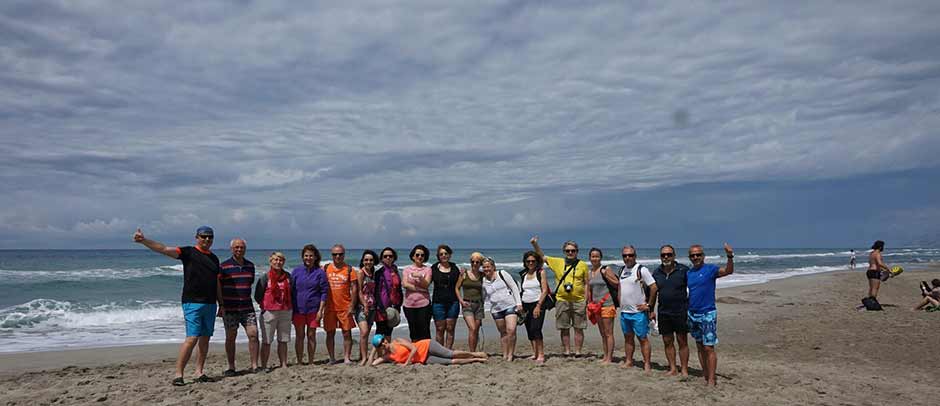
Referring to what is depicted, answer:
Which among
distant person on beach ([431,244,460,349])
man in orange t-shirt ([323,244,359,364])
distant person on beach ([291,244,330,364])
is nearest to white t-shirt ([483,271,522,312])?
distant person on beach ([431,244,460,349])

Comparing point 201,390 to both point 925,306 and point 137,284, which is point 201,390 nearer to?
point 925,306

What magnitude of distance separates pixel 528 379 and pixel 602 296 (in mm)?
1476

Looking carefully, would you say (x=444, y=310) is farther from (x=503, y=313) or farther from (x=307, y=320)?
(x=307, y=320)

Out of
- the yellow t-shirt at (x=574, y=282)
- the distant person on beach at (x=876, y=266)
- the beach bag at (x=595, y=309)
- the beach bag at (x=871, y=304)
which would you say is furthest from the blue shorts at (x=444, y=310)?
the beach bag at (x=871, y=304)

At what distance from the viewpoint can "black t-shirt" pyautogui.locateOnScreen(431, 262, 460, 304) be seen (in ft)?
25.6

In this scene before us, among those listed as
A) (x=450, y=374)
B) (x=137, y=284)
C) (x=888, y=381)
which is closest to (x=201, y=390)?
(x=450, y=374)

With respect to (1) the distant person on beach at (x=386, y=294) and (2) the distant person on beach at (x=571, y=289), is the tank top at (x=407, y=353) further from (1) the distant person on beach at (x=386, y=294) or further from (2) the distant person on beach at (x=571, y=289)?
(2) the distant person on beach at (x=571, y=289)

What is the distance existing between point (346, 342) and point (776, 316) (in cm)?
1086

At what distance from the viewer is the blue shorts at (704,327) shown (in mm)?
6223

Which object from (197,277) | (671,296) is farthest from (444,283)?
(197,277)

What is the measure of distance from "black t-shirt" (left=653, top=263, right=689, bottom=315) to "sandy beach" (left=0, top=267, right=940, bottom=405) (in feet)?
3.03

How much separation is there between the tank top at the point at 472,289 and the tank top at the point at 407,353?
2.67 feet

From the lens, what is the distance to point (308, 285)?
7461 mm

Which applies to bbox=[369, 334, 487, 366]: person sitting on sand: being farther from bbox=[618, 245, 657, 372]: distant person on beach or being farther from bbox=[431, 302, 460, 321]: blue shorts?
bbox=[618, 245, 657, 372]: distant person on beach
